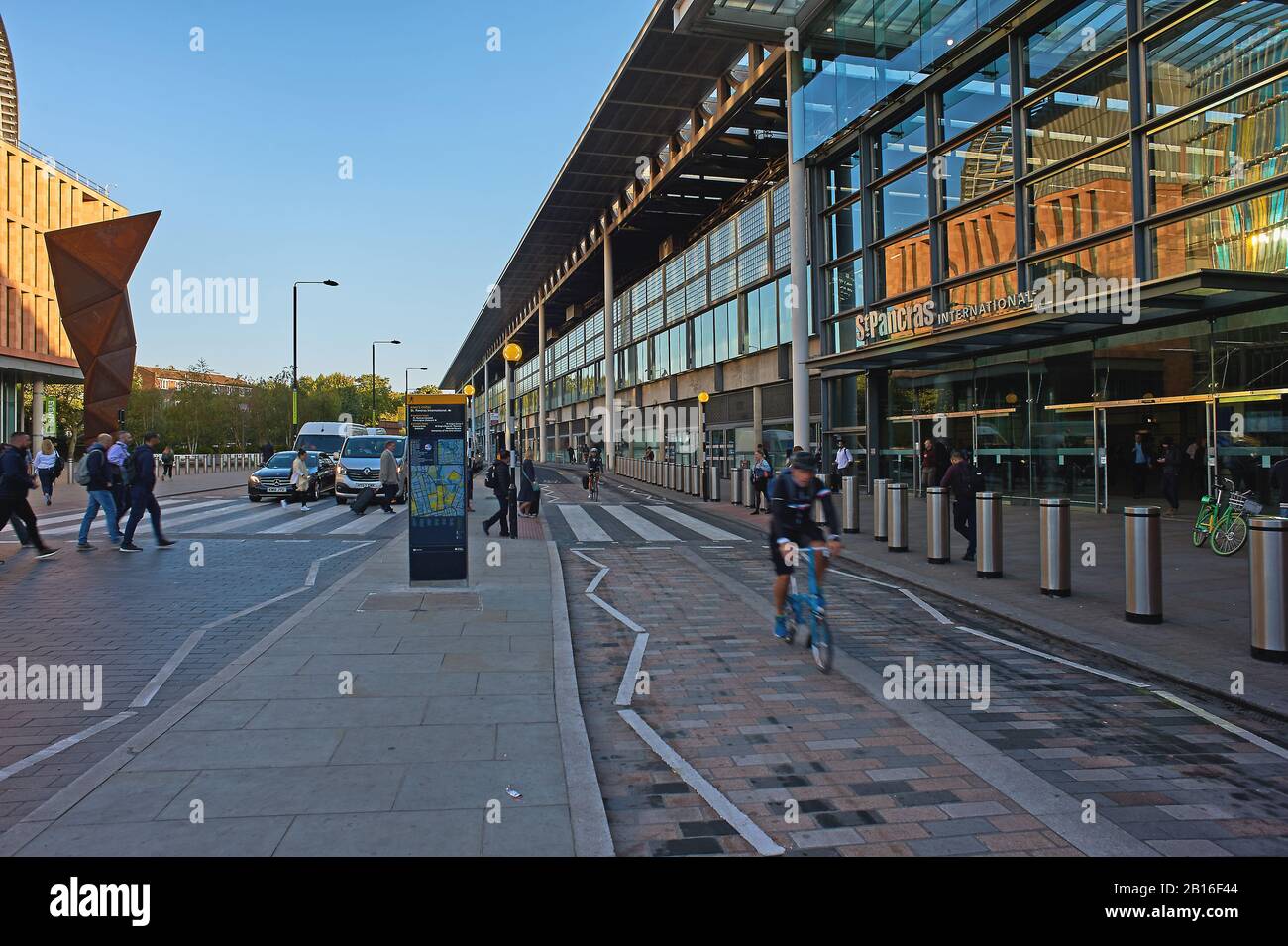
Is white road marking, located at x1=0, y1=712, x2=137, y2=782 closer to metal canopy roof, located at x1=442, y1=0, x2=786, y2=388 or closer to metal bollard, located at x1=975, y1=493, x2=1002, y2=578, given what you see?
metal bollard, located at x1=975, y1=493, x2=1002, y2=578

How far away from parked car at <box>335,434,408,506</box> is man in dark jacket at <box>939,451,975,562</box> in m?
15.1

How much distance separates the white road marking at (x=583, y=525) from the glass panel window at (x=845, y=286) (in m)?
10.5

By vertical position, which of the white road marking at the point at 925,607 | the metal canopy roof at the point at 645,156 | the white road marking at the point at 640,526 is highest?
the metal canopy roof at the point at 645,156

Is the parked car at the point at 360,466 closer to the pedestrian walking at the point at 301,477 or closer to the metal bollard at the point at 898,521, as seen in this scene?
the pedestrian walking at the point at 301,477

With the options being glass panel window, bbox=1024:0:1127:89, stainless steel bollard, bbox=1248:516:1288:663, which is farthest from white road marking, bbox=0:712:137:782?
glass panel window, bbox=1024:0:1127:89

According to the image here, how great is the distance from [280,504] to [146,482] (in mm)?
10076

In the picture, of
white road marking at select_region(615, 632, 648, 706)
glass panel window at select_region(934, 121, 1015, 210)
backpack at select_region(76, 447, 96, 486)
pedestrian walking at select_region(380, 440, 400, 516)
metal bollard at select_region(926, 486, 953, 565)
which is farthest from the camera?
pedestrian walking at select_region(380, 440, 400, 516)

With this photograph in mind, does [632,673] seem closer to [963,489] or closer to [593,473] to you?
[963,489]

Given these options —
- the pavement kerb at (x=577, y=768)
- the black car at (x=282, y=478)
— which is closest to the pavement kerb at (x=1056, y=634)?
the pavement kerb at (x=577, y=768)

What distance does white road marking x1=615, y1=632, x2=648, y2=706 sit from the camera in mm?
5781

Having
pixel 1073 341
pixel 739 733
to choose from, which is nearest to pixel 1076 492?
pixel 1073 341

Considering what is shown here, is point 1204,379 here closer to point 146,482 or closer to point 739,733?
point 739,733

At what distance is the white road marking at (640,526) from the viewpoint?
1567 centimetres

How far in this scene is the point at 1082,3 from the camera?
54.7ft
